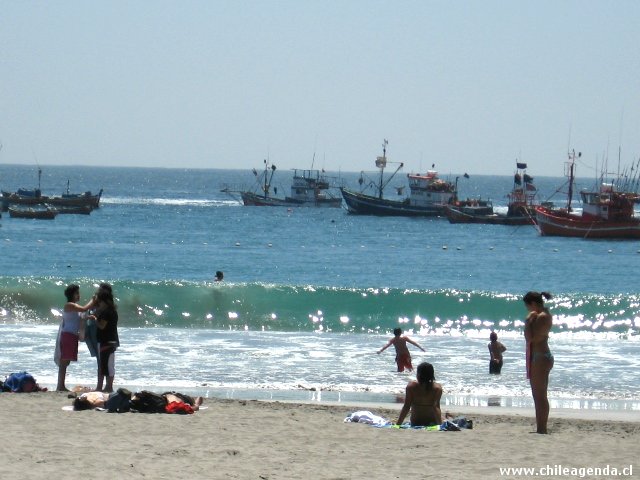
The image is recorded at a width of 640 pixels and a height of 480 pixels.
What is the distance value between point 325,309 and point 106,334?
18687mm

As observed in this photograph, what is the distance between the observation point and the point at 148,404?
13008 mm

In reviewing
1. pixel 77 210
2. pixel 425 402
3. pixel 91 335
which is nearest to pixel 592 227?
pixel 77 210

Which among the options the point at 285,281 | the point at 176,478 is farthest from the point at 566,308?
the point at 176,478

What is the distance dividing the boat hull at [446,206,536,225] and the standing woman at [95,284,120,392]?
77865 millimetres

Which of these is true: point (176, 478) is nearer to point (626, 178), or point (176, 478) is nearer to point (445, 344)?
point (445, 344)

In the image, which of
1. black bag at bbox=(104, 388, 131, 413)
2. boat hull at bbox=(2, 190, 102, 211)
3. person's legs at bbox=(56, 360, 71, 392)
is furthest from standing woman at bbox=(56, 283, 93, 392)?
boat hull at bbox=(2, 190, 102, 211)

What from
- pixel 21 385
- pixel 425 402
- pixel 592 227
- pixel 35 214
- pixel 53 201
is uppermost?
pixel 592 227

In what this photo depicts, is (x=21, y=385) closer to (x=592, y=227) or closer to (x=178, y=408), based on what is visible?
(x=178, y=408)

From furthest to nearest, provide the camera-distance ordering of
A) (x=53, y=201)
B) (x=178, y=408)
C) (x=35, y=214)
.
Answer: (x=53, y=201) → (x=35, y=214) → (x=178, y=408)

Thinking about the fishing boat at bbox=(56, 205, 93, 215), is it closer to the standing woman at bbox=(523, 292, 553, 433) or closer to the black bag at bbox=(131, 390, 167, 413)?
the black bag at bbox=(131, 390, 167, 413)

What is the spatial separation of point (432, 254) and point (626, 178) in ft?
90.8

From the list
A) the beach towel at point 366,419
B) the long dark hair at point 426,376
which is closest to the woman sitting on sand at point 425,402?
the long dark hair at point 426,376

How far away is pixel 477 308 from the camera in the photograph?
3347 centimetres

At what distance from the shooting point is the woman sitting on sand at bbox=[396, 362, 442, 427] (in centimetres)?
1274
